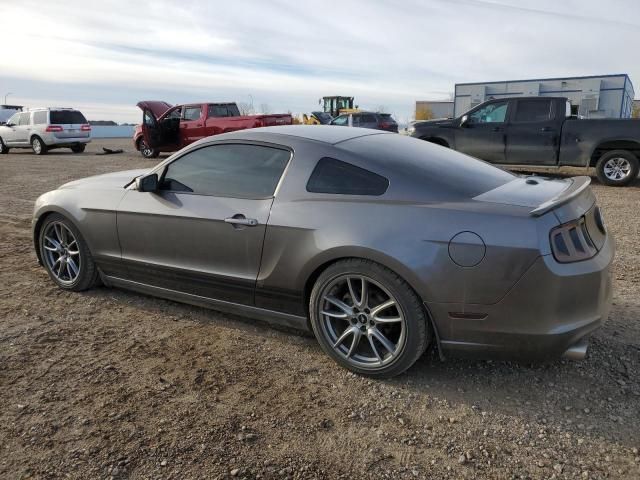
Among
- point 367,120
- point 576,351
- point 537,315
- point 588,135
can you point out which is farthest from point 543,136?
point 367,120

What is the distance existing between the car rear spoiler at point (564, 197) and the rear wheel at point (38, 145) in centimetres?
2135

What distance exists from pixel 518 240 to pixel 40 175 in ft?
43.5

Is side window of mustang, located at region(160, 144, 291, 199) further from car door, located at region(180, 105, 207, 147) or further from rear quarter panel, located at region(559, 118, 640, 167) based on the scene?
car door, located at region(180, 105, 207, 147)

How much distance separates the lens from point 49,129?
1966 cm

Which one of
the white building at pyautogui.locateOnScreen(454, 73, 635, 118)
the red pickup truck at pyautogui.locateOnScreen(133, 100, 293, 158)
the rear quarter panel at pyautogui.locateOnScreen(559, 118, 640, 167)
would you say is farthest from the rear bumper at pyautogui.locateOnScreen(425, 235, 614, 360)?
the white building at pyautogui.locateOnScreen(454, 73, 635, 118)

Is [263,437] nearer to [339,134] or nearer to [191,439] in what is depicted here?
[191,439]

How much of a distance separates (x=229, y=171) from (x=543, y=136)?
8.86m

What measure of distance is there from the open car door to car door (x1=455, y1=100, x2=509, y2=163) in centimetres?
948

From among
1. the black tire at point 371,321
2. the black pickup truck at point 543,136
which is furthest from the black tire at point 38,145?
the black tire at point 371,321

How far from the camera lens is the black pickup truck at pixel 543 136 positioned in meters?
9.80

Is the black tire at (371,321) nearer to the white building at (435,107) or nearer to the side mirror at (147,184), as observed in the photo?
the side mirror at (147,184)

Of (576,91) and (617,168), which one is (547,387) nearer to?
(617,168)

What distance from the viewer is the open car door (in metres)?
16.0

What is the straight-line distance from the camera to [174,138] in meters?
→ 16.8
